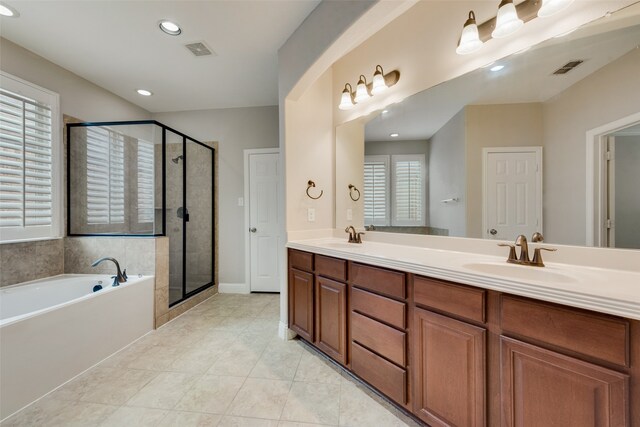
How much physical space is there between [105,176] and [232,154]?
1.42m

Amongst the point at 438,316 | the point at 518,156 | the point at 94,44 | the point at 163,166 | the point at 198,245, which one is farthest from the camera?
the point at 198,245

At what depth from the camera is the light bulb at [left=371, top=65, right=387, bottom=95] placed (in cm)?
191

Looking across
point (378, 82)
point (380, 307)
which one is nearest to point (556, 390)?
point (380, 307)

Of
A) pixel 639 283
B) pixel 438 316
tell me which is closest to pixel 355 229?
pixel 438 316

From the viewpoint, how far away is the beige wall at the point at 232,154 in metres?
3.46

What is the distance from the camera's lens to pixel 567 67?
4.03ft

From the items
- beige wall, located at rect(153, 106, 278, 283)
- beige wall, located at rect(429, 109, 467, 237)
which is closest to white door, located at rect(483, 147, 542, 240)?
→ beige wall, located at rect(429, 109, 467, 237)

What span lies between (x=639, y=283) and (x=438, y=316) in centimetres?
68

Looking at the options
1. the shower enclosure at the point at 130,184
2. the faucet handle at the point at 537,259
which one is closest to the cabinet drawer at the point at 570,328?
the faucet handle at the point at 537,259

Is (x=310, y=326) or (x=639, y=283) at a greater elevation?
(x=639, y=283)

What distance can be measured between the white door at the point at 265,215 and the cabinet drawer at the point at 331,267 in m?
1.66

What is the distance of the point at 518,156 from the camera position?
1.41m

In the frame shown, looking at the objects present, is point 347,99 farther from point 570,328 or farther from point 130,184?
point 130,184

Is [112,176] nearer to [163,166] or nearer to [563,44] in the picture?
[163,166]
